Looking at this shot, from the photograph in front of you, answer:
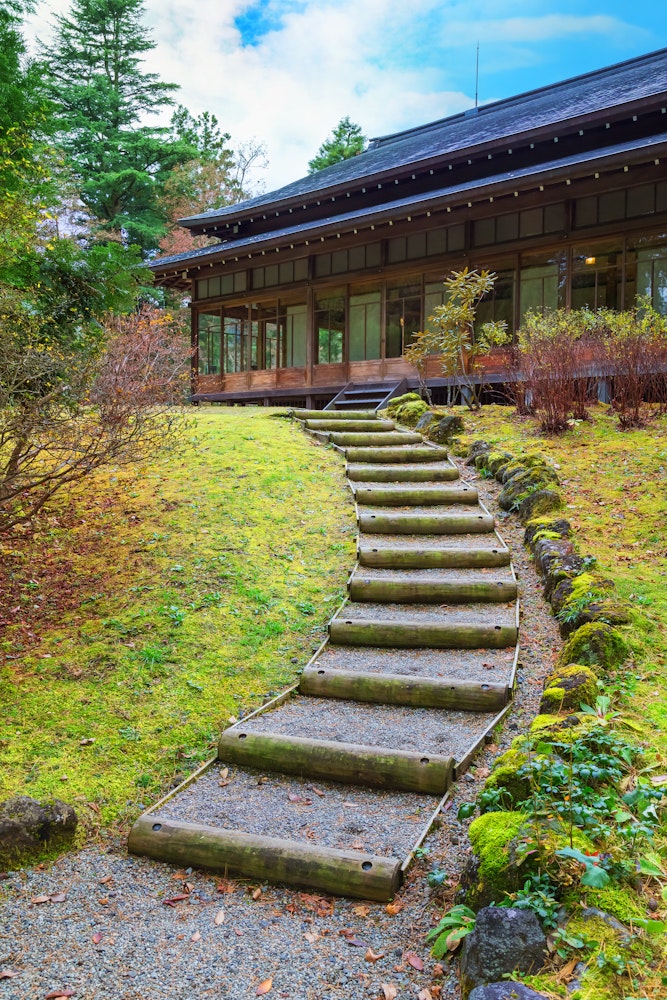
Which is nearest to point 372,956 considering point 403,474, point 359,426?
point 403,474

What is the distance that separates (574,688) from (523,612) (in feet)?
5.04

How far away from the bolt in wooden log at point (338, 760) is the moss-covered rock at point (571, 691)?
0.57 meters

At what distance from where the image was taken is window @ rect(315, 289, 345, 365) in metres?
17.1

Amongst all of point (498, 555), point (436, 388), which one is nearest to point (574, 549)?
point (498, 555)

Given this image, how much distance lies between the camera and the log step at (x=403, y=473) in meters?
7.47

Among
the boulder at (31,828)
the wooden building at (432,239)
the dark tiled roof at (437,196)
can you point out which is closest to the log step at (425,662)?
the boulder at (31,828)

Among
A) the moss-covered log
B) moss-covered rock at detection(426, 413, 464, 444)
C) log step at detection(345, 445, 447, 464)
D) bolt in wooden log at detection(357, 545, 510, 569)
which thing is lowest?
bolt in wooden log at detection(357, 545, 510, 569)

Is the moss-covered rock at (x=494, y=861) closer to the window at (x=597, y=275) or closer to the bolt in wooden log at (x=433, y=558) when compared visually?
the bolt in wooden log at (x=433, y=558)

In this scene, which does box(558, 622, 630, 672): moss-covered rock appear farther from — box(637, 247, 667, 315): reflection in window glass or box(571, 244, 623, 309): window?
box(571, 244, 623, 309): window

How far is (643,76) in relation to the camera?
1476 centimetres

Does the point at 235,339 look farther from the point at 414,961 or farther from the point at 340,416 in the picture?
the point at 414,961

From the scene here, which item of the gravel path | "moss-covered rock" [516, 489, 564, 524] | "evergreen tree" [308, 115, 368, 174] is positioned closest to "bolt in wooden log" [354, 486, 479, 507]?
"moss-covered rock" [516, 489, 564, 524]

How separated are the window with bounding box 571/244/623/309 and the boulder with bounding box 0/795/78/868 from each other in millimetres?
12277

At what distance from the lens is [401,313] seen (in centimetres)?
1570
